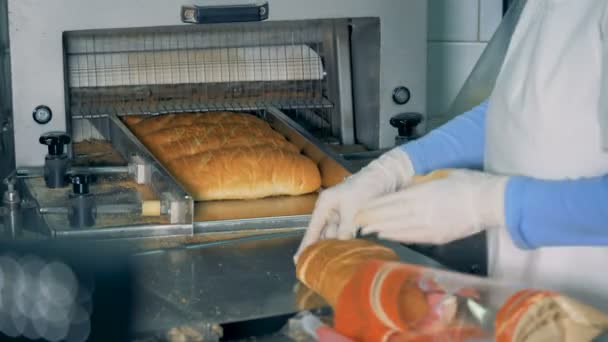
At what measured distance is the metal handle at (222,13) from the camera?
73.0 inches

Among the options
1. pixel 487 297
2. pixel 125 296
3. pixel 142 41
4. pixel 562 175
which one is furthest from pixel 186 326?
pixel 142 41

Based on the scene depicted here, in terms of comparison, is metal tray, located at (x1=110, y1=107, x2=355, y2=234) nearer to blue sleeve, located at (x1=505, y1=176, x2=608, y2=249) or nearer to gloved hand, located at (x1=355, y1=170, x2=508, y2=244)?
→ gloved hand, located at (x1=355, y1=170, x2=508, y2=244)

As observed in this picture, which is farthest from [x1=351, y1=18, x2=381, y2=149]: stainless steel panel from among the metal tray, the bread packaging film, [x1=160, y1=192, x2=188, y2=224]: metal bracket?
the bread packaging film

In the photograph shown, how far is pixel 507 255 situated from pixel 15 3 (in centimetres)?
105

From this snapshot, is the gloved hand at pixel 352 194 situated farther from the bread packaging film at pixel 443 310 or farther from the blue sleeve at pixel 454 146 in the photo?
the bread packaging film at pixel 443 310

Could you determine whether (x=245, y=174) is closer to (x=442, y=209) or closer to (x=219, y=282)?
(x=219, y=282)

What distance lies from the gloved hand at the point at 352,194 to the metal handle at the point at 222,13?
505mm

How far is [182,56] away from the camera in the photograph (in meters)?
2.14

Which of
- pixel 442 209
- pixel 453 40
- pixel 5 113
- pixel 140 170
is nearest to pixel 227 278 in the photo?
pixel 442 209

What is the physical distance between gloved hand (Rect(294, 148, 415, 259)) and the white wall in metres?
1.07

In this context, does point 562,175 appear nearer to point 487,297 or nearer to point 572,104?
point 572,104

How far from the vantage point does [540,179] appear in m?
1.18

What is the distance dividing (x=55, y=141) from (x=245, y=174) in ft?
1.23

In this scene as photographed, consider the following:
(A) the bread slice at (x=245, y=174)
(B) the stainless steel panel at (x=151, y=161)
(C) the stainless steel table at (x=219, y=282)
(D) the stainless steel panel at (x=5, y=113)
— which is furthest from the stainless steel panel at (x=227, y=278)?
(D) the stainless steel panel at (x=5, y=113)
